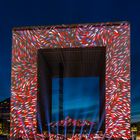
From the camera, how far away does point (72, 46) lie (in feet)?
68.2

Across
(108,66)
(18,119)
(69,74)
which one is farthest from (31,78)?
(69,74)

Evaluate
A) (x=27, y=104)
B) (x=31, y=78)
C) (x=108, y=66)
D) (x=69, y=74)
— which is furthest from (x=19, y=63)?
(x=69, y=74)

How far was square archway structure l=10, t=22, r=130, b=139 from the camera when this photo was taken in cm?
1988

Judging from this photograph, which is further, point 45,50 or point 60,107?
point 60,107

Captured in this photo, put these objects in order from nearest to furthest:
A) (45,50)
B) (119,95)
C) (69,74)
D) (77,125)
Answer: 1. (119,95)
2. (45,50)
3. (77,125)
4. (69,74)

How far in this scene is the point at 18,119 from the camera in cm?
2041

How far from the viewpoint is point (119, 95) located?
19953 millimetres

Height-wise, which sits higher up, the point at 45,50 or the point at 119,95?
the point at 45,50

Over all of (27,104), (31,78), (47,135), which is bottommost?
(47,135)

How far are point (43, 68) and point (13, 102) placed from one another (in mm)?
4389

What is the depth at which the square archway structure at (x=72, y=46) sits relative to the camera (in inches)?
782

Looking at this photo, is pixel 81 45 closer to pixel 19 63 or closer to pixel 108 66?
pixel 108 66

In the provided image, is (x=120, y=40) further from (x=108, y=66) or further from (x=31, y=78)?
(x=31, y=78)

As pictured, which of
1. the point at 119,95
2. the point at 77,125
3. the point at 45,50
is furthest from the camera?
the point at 77,125
